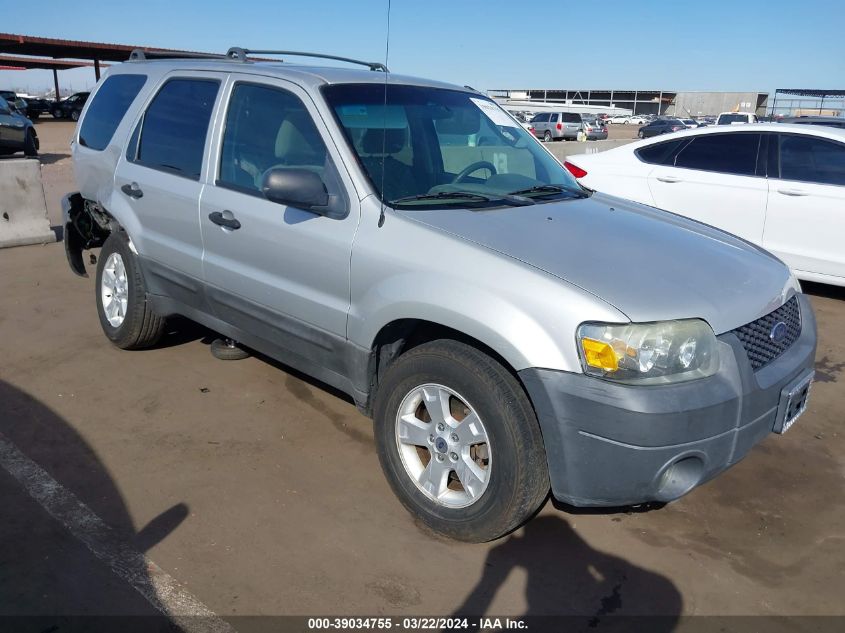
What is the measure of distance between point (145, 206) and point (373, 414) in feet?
7.32

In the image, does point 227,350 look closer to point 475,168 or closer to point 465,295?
point 475,168

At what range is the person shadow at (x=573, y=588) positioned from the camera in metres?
2.58

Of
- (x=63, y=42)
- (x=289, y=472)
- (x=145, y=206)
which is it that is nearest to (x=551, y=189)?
(x=289, y=472)

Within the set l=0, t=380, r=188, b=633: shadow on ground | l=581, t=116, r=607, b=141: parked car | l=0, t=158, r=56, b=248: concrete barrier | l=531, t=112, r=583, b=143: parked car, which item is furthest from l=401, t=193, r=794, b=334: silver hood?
l=581, t=116, r=607, b=141: parked car

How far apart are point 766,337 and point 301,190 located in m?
2.08

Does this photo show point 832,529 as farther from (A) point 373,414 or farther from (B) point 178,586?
(B) point 178,586

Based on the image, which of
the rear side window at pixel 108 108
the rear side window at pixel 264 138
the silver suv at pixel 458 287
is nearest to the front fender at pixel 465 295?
the silver suv at pixel 458 287

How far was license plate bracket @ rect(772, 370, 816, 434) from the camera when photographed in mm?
2875

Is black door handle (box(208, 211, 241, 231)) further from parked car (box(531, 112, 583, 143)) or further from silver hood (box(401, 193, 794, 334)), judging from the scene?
parked car (box(531, 112, 583, 143))

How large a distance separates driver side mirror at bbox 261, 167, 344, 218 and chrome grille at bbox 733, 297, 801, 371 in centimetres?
180

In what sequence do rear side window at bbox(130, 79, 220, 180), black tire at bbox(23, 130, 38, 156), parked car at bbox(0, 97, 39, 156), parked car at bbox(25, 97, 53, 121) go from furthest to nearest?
parked car at bbox(25, 97, 53, 121)
black tire at bbox(23, 130, 38, 156)
parked car at bbox(0, 97, 39, 156)
rear side window at bbox(130, 79, 220, 180)

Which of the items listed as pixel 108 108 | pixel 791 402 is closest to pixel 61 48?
pixel 108 108

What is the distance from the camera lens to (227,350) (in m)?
4.81

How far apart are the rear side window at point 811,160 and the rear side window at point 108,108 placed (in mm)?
5561
